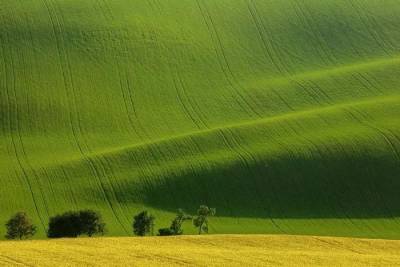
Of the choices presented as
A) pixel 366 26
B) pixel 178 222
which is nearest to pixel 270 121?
pixel 178 222

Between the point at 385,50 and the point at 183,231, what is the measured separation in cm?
4198

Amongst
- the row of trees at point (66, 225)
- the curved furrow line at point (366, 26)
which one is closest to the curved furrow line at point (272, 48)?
the curved furrow line at point (366, 26)

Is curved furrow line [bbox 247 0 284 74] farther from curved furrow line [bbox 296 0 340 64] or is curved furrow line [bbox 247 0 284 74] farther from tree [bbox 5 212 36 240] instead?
tree [bbox 5 212 36 240]

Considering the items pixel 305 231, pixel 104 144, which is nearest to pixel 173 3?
pixel 104 144

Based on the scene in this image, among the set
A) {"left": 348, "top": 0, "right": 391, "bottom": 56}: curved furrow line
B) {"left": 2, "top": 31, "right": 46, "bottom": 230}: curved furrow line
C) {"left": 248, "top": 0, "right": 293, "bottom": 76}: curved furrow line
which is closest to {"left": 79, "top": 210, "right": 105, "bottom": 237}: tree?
{"left": 2, "top": 31, "right": 46, "bottom": 230}: curved furrow line

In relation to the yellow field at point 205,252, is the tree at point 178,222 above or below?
above

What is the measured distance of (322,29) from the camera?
287 feet

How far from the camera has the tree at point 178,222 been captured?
48234 mm

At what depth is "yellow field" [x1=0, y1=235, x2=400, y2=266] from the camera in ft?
90.0

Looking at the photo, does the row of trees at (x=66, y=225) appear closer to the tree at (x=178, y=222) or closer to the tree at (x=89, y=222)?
the tree at (x=89, y=222)

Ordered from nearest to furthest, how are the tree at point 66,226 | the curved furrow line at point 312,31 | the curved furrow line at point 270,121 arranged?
the tree at point 66,226, the curved furrow line at point 270,121, the curved furrow line at point 312,31

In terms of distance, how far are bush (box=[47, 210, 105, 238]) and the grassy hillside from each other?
497 centimetres

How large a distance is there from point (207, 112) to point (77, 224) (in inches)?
1109

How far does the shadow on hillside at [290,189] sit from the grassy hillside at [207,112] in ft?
0.36
